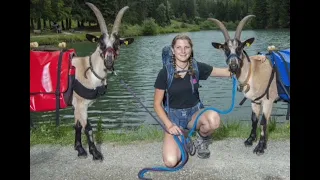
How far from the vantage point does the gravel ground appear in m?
4.73

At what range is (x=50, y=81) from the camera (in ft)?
17.8

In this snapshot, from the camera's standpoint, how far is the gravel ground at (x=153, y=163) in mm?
4730

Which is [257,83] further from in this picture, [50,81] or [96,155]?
[50,81]

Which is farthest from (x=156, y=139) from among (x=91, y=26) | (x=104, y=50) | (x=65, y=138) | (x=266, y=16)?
(x=266, y=16)

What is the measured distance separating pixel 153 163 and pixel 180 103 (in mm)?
1011

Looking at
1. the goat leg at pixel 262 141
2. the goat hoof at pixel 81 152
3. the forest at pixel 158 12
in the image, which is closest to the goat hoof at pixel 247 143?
the goat leg at pixel 262 141

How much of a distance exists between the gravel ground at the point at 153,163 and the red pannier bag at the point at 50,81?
2.62 ft

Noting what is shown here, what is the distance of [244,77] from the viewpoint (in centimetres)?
572

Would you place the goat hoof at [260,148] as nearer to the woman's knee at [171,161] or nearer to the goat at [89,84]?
the woman's knee at [171,161]

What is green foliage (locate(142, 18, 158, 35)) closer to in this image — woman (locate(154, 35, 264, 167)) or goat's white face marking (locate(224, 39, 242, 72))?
goat's white face marking (locate(224, 39, 242, 72))

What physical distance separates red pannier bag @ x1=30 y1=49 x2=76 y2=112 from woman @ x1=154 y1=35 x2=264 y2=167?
1484mm

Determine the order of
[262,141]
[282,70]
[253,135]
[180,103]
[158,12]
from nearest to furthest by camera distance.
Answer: [180,103] < [262,141] < [282,70] < [253,135] < [158,12]

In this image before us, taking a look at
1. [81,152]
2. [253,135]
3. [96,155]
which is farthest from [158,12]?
[96,155]
